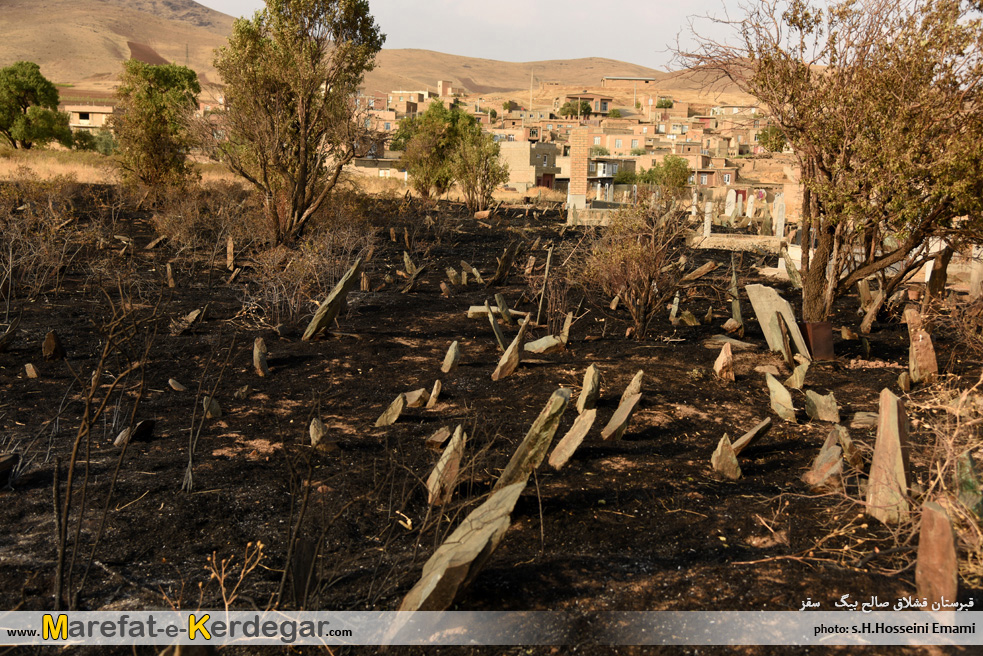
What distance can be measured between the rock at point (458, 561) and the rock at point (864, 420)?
3002mm

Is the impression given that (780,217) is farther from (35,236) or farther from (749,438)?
(35,236)

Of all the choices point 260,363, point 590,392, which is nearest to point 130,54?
point 260,363

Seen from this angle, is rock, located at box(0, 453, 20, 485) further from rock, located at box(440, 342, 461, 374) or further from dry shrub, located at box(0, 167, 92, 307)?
dry shrub, located at box(0, 167, 92, 307)

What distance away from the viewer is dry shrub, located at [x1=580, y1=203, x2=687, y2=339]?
7.35 meters

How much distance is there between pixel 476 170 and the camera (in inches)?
838

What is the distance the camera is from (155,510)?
3.73m

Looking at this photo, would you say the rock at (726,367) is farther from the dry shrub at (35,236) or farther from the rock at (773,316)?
the dry shrub at (35,236)

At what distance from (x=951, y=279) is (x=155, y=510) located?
11.2m

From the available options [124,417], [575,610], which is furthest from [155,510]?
[575,610]

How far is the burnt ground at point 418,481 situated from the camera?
3006 millimetres

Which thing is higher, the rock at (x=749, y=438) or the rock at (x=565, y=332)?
the rock at (x=565, y=332)

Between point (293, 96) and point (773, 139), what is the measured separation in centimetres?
822

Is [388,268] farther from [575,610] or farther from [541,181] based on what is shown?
[541,181]

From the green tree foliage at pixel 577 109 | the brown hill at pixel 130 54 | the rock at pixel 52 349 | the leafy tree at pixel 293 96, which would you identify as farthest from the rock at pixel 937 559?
the green tree foliage at pixel 577 109
